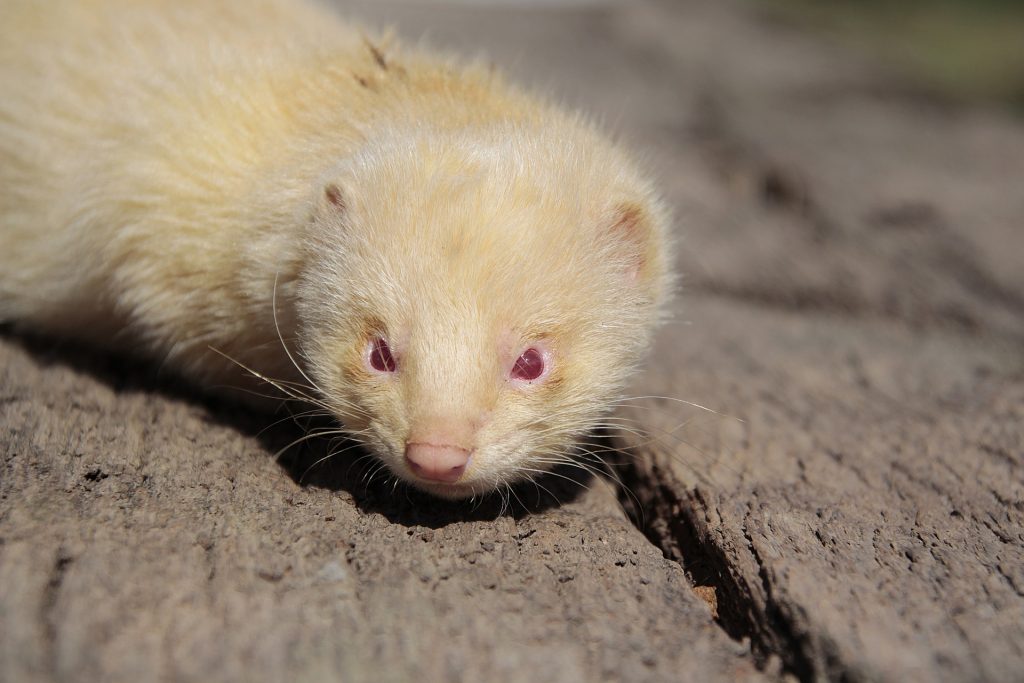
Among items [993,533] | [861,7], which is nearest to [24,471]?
[993,533]

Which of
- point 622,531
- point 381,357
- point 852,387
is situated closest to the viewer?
point 381,357

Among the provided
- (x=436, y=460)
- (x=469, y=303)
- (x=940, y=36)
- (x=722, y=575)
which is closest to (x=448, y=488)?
(x=436, y=460)

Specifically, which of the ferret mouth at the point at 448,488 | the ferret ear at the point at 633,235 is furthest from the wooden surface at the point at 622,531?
the ferret ear at the point at 633,235

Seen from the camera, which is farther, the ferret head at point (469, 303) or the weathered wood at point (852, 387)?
the ferret head at point (469, 303)

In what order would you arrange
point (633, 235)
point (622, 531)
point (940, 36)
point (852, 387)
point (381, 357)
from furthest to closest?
point (940, 36) → point (852, 387) → point (633, 235) → point (622, 531) → point (381, 357)

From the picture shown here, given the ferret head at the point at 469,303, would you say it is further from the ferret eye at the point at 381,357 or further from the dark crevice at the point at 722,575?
the dark crevice at the point at 722,575

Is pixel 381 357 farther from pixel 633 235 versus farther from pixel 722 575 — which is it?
pixel 722 575
